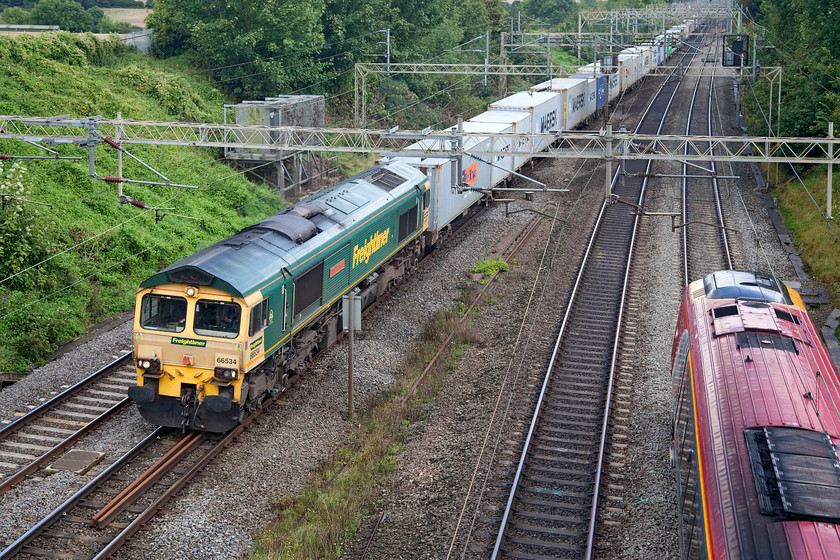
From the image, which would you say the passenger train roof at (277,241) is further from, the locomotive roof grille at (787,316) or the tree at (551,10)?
the tree at (551,10)

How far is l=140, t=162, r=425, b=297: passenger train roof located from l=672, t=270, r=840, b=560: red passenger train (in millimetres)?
7833

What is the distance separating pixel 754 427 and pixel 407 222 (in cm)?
1547

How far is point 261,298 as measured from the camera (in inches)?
613

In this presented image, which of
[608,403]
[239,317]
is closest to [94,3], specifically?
[239,317]

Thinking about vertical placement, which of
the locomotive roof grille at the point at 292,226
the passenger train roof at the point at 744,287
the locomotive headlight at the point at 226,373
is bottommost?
the locomotive headlight at the point at 226,373

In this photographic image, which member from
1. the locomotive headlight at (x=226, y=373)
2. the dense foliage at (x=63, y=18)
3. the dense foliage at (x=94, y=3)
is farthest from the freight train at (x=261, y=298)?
the dense foliage at (x=94, y=3)

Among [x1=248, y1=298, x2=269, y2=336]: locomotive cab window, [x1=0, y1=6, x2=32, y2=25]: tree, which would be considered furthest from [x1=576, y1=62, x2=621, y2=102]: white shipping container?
[x1=248, y1=298, x2=269, y2=336]: locomotive cab window

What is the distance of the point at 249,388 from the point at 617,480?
22.8 feet

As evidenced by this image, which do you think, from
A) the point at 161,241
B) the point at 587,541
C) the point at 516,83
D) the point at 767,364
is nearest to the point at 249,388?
the point at 587,541

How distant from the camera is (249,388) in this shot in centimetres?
1588

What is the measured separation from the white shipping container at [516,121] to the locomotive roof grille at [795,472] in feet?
86.3

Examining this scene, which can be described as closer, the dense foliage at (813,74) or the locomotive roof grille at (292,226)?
the locomotive roof grille at (292,226)

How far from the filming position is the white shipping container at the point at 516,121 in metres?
35.6

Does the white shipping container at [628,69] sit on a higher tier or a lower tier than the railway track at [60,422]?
higher
